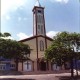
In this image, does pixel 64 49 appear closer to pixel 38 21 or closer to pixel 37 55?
pixel 37 55

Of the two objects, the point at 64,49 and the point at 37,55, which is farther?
the point at 37,55

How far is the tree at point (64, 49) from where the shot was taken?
3028 cm

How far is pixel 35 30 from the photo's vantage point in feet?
199

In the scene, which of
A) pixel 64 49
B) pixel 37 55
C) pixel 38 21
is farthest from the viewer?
pixel 38 21

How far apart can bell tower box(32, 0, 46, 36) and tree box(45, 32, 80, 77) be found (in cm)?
2928

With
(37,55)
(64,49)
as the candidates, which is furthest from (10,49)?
(37,55)

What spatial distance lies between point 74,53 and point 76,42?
1.49 m

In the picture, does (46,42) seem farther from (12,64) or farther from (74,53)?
(74,53)

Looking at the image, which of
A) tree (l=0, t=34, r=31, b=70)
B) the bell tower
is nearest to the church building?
the bell tower

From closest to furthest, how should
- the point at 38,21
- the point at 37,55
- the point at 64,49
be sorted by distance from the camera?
the point at 64,49, the point at 37,55, the point at 38,21

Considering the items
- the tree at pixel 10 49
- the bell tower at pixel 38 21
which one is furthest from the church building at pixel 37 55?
the tree at pixel 10 49

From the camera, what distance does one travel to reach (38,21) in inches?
2414

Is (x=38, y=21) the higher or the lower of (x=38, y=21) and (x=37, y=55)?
the higher

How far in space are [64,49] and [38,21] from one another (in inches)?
1246
